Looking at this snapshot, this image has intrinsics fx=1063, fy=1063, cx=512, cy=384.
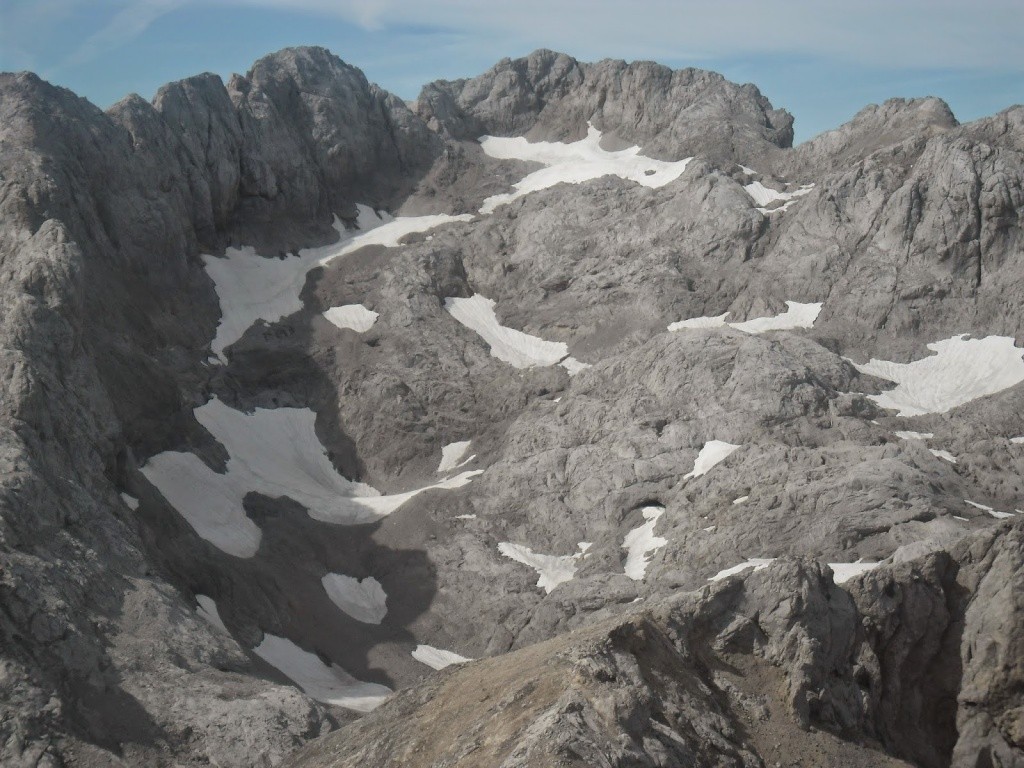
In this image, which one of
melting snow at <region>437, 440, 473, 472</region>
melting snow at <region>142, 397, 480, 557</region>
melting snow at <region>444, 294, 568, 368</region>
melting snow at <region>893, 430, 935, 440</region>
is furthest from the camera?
melting snow at <region>444, 294, 568, 368</region>

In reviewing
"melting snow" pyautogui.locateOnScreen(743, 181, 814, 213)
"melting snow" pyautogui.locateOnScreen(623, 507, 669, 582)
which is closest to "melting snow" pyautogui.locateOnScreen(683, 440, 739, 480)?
"melting snow" pyautogui.locateOnScreen(623, 507, 669, 582)

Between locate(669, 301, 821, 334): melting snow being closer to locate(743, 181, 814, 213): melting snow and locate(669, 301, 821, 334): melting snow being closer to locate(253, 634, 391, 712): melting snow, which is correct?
locate(743, 181, 814, 213): melting snow

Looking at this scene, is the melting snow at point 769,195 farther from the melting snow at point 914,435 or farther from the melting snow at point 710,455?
the melting snow at point 710,455

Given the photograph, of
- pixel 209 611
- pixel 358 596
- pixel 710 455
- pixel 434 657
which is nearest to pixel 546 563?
pixel 434 657

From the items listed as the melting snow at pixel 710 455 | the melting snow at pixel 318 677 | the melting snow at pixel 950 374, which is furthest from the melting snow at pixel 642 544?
the melting snow at pixel 950 374

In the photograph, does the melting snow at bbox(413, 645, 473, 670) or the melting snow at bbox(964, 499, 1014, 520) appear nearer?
the melting snow at bbox(964, 499, 1014, 520)

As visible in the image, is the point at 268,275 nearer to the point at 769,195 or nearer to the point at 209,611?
the point at 769,195
